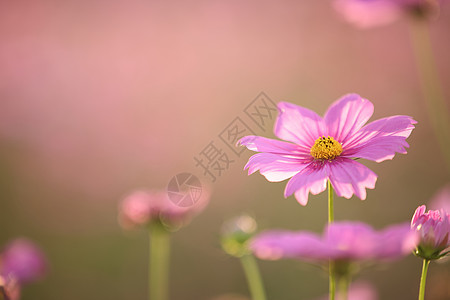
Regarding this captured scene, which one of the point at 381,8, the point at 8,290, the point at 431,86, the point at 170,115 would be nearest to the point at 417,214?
the point at 8,290

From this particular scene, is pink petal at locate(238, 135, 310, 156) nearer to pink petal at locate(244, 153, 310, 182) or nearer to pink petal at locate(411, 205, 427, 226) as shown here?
pink petal at locate(244, 153, 310, 182)

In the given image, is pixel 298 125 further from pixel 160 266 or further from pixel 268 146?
pixel 160 266

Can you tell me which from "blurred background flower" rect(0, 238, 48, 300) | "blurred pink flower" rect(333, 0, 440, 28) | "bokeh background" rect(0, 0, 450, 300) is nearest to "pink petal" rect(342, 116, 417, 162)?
"blurred background flower" rect(0, 238, 48, 300)

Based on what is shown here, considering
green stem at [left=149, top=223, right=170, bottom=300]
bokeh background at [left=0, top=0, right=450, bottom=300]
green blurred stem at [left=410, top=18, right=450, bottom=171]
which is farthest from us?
bokeh background at [left=0, top=0, right=450, bottom=300]

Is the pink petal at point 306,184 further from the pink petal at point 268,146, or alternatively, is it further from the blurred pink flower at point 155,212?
the blurred pink flower at point 155,212

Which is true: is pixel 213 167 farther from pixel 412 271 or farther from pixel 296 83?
pixel 296 83
